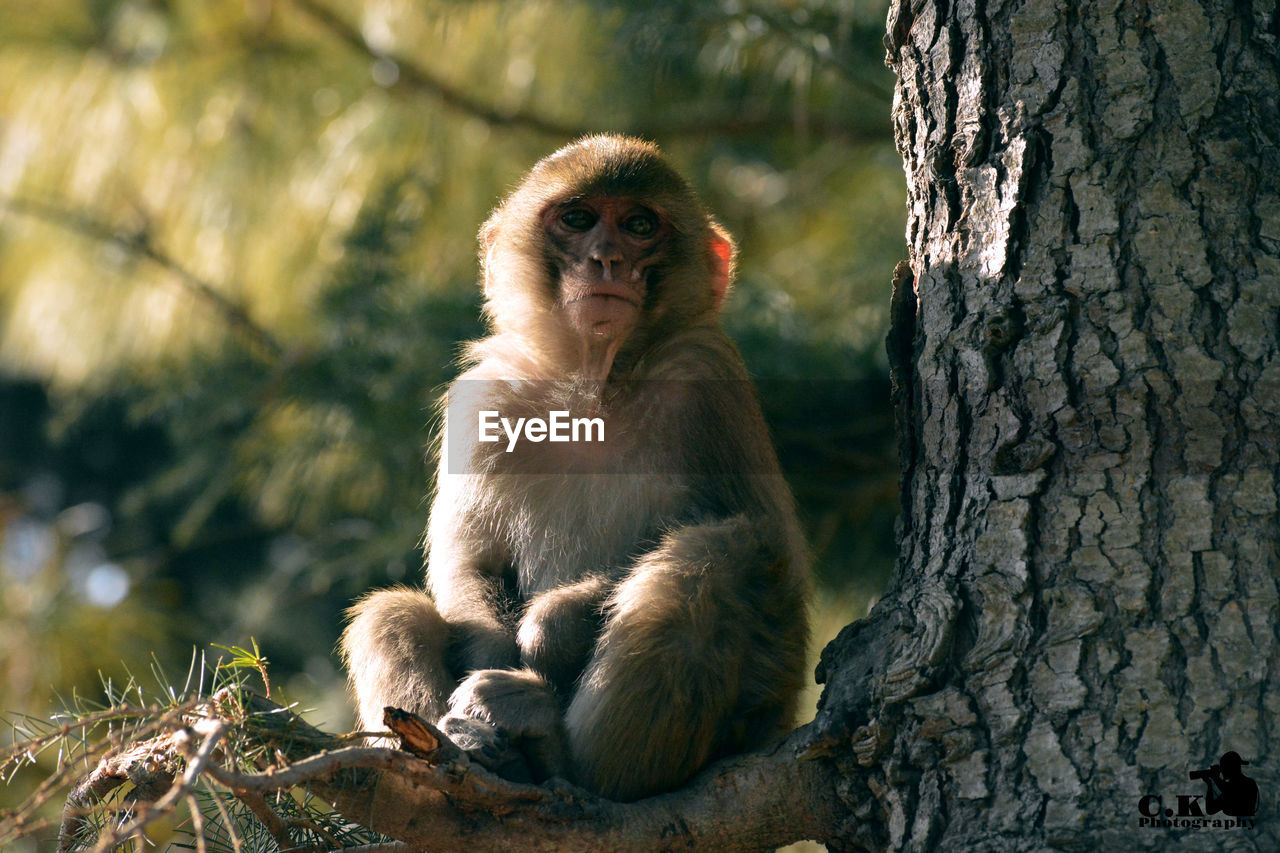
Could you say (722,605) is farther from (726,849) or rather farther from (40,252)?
(40,252)

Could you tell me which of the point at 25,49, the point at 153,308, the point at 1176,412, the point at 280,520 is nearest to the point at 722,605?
the point at 1176,412

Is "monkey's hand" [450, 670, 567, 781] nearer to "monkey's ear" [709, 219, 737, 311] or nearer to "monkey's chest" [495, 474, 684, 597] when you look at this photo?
"monkey's chest" [495, 474, 684, 597]

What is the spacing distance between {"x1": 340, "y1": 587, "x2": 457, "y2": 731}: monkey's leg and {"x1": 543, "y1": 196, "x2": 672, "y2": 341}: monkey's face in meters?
0.82

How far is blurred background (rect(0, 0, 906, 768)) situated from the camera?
457cm

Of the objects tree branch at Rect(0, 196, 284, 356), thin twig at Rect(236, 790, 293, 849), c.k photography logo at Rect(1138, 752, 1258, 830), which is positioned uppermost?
tree branch at Rect(0, 196, 284, 356)

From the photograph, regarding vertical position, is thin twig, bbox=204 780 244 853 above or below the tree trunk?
below

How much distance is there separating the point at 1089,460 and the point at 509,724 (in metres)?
1.28

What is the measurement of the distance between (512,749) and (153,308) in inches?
167

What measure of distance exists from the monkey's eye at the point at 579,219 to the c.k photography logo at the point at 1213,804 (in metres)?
1.97

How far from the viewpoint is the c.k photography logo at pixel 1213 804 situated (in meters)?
1.95

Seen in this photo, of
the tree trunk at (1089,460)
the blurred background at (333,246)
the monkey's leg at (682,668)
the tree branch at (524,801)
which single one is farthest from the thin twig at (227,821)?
the blurred background at (333,246)

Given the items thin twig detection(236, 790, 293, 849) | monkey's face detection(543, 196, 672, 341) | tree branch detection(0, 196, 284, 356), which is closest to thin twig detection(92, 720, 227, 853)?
thin twig detection(236, 790, 293, 849)

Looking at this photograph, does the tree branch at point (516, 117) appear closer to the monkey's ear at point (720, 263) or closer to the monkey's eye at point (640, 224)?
the monkey's ear at point (720, 263)

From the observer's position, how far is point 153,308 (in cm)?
601
